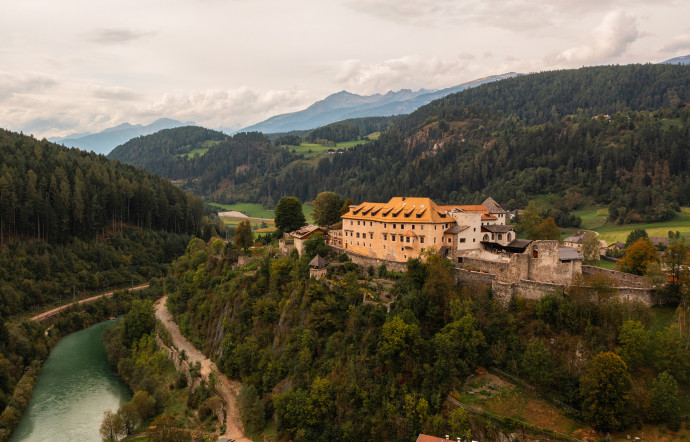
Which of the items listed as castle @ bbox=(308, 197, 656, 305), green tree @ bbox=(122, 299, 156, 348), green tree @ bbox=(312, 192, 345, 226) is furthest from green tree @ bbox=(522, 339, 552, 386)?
green tree @ bbox=(122, 299, 156, 348)

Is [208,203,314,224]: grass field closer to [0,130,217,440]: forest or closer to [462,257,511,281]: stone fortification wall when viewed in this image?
[0,130,217,440]: forest

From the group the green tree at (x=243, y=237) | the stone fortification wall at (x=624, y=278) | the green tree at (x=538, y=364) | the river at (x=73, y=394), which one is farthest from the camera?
the green tree at (x=243, y=237)

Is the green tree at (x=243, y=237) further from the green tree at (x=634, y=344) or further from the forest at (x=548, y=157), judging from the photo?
the forest at (x=548, y=157)

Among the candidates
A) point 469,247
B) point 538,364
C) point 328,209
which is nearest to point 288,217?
point 328,209

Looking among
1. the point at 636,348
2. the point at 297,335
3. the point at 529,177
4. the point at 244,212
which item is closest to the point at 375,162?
the point at 244,212

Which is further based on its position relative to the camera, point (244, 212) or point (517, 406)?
point (244, 212)

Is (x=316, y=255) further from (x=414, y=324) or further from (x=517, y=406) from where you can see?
(x=517, y=406)

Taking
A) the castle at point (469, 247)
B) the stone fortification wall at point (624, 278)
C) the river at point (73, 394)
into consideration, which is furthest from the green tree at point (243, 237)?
the stone fortification wall at point (624, 278)
